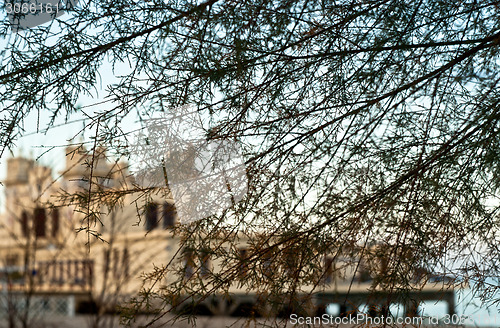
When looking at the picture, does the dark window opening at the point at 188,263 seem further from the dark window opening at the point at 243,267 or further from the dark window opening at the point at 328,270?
the dark window opening at the point at 328,270

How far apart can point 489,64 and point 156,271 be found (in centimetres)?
132

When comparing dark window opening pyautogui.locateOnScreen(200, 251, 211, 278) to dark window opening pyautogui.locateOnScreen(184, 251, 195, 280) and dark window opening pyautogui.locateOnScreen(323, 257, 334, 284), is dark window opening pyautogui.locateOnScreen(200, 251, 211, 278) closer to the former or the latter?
dark window opening pyautogui.locateOnScreen(184, 251, 195, 280)

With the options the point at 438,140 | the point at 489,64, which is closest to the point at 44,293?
the point at 438,140

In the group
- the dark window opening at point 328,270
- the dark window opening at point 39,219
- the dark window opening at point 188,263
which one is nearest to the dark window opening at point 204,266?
the dark window opening at point 188,263

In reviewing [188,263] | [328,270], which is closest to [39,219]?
[188,263]

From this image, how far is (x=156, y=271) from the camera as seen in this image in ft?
5.62

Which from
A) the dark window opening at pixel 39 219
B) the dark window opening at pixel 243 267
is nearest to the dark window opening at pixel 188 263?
the dark window opening at pixel 243 267

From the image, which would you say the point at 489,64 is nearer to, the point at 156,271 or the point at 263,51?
the point at 263,51

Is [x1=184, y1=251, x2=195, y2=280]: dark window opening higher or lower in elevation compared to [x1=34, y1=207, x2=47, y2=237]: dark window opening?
lower

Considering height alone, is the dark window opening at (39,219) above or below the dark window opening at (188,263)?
above

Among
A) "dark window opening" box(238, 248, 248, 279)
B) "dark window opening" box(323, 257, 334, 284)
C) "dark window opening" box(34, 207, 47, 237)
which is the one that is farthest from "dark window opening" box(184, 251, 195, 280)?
"dark window opening" box(34, 207, 47, 237)

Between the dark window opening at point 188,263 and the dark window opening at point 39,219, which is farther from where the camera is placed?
the dark window opening at point 39,219

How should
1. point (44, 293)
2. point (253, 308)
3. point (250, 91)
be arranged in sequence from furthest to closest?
point (44, 293) → point (250, 91) → point (253, 308)

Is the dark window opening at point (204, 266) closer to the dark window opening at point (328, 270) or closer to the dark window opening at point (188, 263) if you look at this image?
the dark window opening at point (188, 263)
